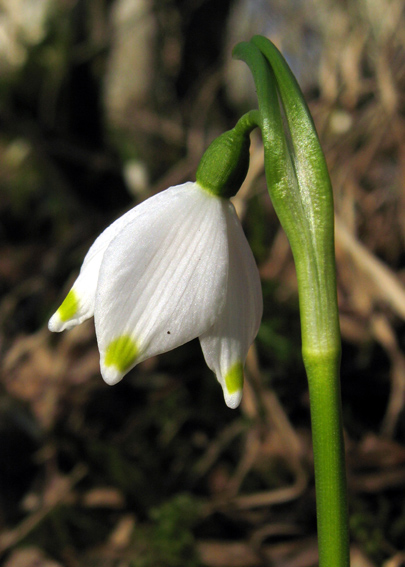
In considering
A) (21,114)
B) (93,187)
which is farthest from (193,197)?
(21,114)

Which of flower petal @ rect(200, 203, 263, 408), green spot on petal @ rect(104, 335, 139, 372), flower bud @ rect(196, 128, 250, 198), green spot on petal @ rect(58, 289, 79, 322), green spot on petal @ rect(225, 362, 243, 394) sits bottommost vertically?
green spot on petal @ rect(225, 362, 243, 394)

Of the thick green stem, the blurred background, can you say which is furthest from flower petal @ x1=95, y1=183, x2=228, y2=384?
the blurred background

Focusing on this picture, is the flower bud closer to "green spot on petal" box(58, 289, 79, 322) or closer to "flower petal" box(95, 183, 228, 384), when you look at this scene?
"flower petal" box(95, 183, 228, 384)

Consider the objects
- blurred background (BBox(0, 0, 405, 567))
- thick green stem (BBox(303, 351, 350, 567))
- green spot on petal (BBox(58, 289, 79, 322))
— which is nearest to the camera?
thick green stem (BBox(303, 351, 350, 567))

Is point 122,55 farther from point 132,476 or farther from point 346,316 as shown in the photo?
point 132,476

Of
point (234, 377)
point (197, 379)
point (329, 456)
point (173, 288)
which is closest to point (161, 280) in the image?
point (173, 288)

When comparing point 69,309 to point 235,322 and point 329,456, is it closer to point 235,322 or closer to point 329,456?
point 235,322

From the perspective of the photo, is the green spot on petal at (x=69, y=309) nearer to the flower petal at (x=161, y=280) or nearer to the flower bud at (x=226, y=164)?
the flower petal at (x=161, y=280)
